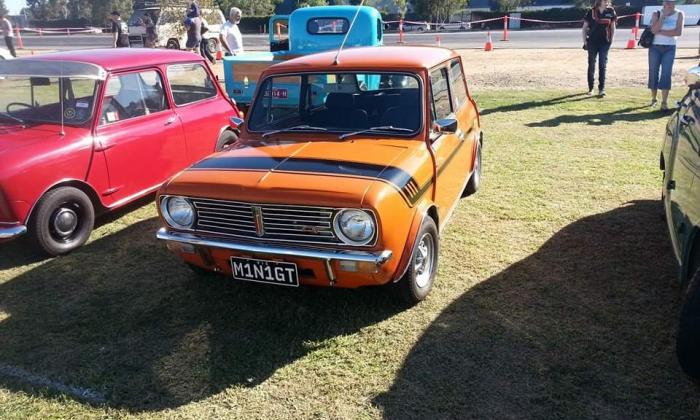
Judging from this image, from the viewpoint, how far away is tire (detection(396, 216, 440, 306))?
11.8ft

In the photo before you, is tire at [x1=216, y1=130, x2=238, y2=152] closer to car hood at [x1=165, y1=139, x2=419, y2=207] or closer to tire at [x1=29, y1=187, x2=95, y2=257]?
tire at [x1=29, y1=187, x2=95, y2=257]

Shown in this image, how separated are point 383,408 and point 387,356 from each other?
1.46 feet

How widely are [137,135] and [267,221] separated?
8.90 ft

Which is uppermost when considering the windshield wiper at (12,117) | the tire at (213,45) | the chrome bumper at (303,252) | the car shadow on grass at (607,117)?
the tire at (213,45)

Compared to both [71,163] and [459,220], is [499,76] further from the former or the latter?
[71,163]

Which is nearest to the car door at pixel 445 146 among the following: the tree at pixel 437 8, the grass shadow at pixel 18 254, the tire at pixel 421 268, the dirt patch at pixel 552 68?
the tire at pixel 421 268

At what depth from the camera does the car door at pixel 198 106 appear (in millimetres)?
6000

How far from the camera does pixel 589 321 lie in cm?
356

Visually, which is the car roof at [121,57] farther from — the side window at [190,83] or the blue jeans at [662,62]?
the blue jeans at [662,62]

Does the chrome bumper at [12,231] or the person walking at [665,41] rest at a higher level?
the person walking at [665,41]

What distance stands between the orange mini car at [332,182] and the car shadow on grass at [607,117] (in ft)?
17.2

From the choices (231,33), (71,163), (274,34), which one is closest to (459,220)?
(71,163)

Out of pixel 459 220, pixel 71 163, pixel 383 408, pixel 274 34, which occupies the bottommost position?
pixel 383 408

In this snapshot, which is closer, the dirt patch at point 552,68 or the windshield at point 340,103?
the windshield at point 340,103
